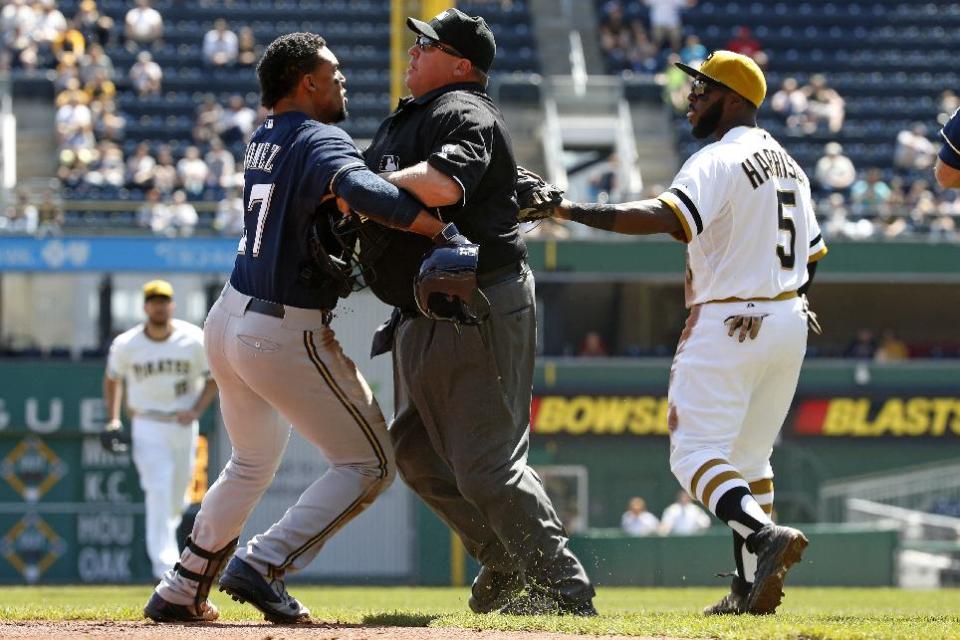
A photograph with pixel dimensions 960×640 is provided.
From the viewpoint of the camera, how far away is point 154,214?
1997cm

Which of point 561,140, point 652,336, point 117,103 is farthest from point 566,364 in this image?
point 117,103

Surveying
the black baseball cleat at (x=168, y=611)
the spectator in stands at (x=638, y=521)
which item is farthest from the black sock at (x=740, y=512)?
the spectator in stands at (x=638, y=521)

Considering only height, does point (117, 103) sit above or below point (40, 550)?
above

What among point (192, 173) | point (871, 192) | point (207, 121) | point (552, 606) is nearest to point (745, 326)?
point (552, 606)

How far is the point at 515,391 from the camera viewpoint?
6.28 m

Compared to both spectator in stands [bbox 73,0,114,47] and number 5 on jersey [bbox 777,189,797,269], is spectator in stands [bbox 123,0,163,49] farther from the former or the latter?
Answer: number 5 on jersey [bbox 777,189,797,269]

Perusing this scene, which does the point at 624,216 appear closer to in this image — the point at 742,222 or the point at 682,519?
the point at 742,222

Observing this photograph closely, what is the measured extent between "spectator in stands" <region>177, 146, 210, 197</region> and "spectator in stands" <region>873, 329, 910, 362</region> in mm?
8713

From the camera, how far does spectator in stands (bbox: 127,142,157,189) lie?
2166cm

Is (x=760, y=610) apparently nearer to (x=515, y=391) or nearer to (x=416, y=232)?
(x=515, y=391)

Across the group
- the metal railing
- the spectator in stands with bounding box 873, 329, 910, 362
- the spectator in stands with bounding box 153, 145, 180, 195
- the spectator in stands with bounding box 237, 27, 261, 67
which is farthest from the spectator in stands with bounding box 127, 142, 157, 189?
the spectator in stands with bounding box 873, 329, 910, 362

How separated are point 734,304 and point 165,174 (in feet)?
51.9

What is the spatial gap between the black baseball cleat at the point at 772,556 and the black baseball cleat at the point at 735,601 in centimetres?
32

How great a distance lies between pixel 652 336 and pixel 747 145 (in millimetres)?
14389
